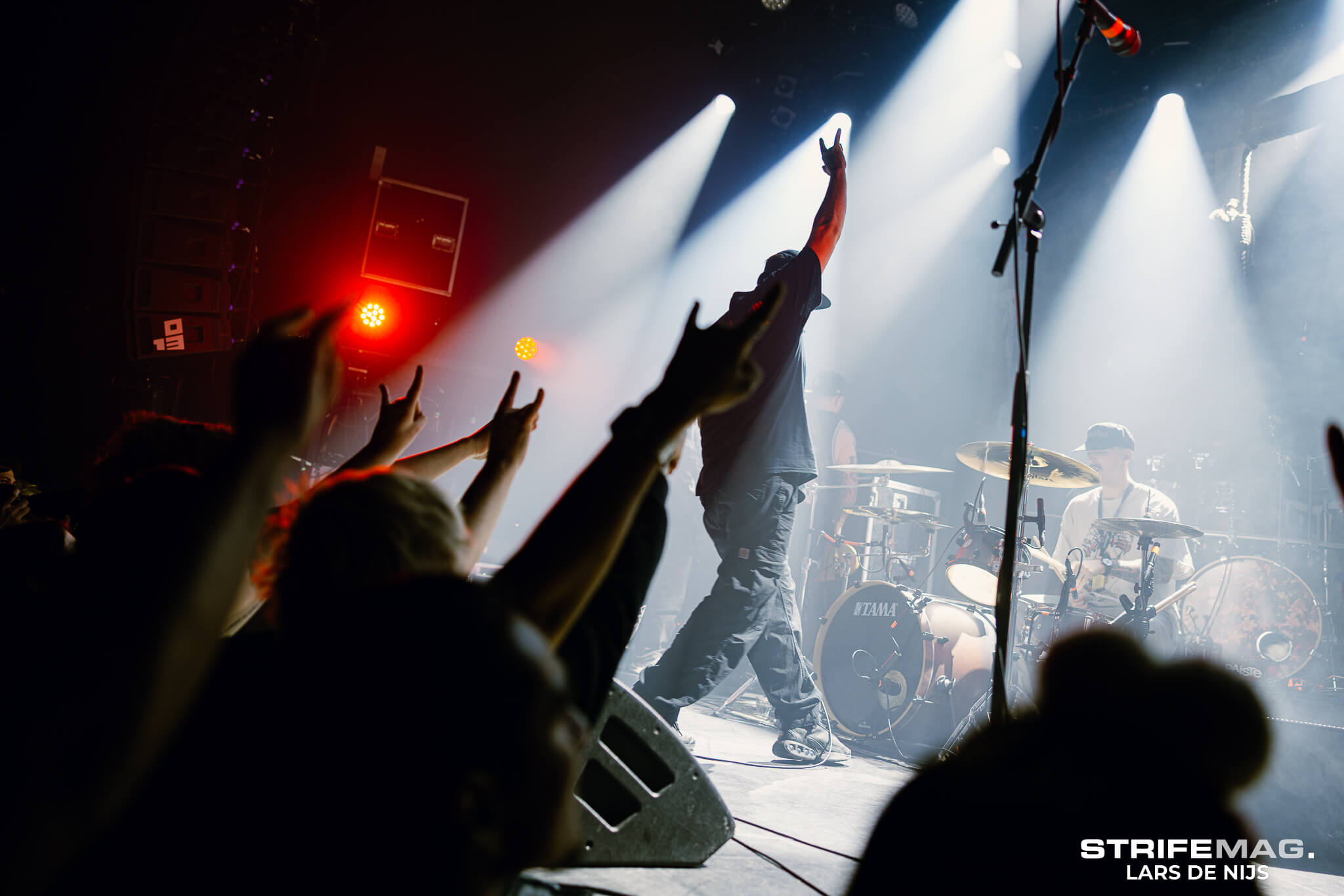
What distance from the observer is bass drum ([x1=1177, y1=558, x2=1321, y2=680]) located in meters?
6.39

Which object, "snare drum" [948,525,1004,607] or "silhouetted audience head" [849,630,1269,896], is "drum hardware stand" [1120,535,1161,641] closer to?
"snare drum" [948,525,1004,607]

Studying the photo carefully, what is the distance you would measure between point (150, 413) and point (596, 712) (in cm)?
168

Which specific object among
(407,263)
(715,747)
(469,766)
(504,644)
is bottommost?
(715,747)

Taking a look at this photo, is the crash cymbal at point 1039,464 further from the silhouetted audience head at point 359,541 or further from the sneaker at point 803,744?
the silhouetted audience head at point 359,541

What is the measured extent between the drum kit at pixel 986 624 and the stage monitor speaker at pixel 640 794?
11.4ft

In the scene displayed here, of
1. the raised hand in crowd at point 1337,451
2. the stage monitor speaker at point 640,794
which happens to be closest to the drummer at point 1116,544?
the stage monitor speaker at point 640,794

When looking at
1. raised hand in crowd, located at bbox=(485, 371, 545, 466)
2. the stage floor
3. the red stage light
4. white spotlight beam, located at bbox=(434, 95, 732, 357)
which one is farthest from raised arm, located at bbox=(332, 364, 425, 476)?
white spotlight beam, located at bbox=(434, 95, 732, 357)

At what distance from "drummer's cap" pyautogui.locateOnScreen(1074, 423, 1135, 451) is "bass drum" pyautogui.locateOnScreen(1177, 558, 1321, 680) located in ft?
3.96

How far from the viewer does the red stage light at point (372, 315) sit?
8.23 meters

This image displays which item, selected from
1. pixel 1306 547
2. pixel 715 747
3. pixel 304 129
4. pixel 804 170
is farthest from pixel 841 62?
pixel 715 747

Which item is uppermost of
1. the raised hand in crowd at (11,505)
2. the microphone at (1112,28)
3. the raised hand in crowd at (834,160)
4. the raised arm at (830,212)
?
the microphone at (1112,28)

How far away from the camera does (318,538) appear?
87 centimetres

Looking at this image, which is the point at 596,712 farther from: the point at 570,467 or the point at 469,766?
the point at 570,467

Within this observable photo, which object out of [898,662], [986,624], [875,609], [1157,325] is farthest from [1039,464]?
[1157,325]
